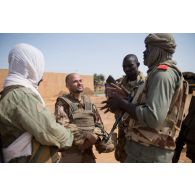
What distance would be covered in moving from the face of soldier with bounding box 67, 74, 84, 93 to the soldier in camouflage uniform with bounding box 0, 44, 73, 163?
4.64ft

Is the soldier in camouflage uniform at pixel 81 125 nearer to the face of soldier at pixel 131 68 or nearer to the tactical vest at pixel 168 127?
the face of soldier at pixel 131 68

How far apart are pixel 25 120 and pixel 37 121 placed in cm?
9

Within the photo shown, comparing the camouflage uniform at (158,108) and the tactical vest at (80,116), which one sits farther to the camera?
the tactical vest at (80,116)

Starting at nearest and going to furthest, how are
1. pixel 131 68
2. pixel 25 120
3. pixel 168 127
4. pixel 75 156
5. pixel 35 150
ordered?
pixel 25 120
pixel 35 150
pixel 168 127
pixel 75 156
pixel 131 68

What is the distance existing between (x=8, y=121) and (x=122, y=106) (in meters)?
0.88

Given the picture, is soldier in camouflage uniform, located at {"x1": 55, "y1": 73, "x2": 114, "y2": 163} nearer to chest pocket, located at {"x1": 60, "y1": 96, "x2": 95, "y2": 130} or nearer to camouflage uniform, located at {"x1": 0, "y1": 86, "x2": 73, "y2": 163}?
chest pocket, located at {"x1": 60, "y1": 96, "x2": 95, "y2": 130}

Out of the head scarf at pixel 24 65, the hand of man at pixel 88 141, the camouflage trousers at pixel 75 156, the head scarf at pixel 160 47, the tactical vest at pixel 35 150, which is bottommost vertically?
the camouflage trousers at pixel 75 156

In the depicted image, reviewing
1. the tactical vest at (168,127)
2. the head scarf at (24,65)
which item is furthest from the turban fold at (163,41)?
the head scarf at (24,65)

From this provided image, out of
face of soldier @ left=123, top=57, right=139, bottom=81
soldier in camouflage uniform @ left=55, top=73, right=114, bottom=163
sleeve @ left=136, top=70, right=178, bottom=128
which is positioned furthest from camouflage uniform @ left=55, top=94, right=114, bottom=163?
sleeve @ left=136, top=70, right=178, bottom=128

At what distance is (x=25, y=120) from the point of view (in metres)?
1.80

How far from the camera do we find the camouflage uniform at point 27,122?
5.94 ft

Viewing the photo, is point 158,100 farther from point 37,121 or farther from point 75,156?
point 75,156

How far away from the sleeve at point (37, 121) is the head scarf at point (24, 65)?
0.16 m

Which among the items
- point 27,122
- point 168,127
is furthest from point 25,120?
point 168,127
